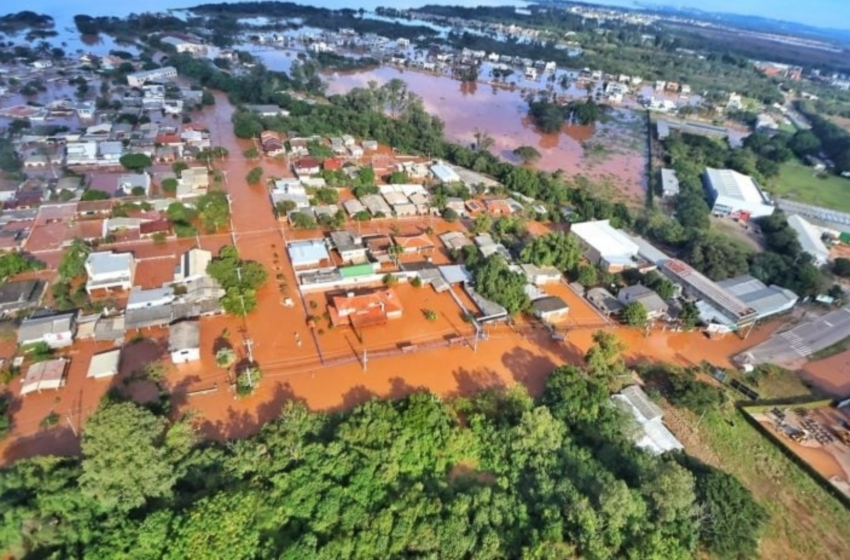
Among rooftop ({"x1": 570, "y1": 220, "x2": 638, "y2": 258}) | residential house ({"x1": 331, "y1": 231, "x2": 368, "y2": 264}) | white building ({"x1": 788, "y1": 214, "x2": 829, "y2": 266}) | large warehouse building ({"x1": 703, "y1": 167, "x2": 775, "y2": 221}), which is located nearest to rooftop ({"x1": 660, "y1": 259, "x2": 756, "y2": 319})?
rooftop ({"x1": 570, "y1": 220, "x2": 638, "y2": 258})

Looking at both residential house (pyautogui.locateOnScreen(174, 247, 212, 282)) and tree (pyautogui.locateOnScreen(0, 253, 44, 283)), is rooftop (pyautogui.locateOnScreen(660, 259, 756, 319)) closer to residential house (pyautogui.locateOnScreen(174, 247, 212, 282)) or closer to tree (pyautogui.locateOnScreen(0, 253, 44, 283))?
residential house (pyautogui.locateOnScreen(174, 247, 212, 282))

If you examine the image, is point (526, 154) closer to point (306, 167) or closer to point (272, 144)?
point (306, 167)

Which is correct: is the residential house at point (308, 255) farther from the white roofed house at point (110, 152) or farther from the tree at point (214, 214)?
the white roofed house at point (110, 152)

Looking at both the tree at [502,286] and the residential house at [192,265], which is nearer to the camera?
the tree at [502,286]

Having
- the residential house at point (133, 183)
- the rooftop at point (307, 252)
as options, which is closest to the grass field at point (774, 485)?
the rooftop at point (307, 252)

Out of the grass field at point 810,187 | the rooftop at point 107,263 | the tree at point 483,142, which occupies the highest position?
the tree at point 483,142

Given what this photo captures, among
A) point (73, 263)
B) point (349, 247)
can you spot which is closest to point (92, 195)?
A: point (73, 263)
